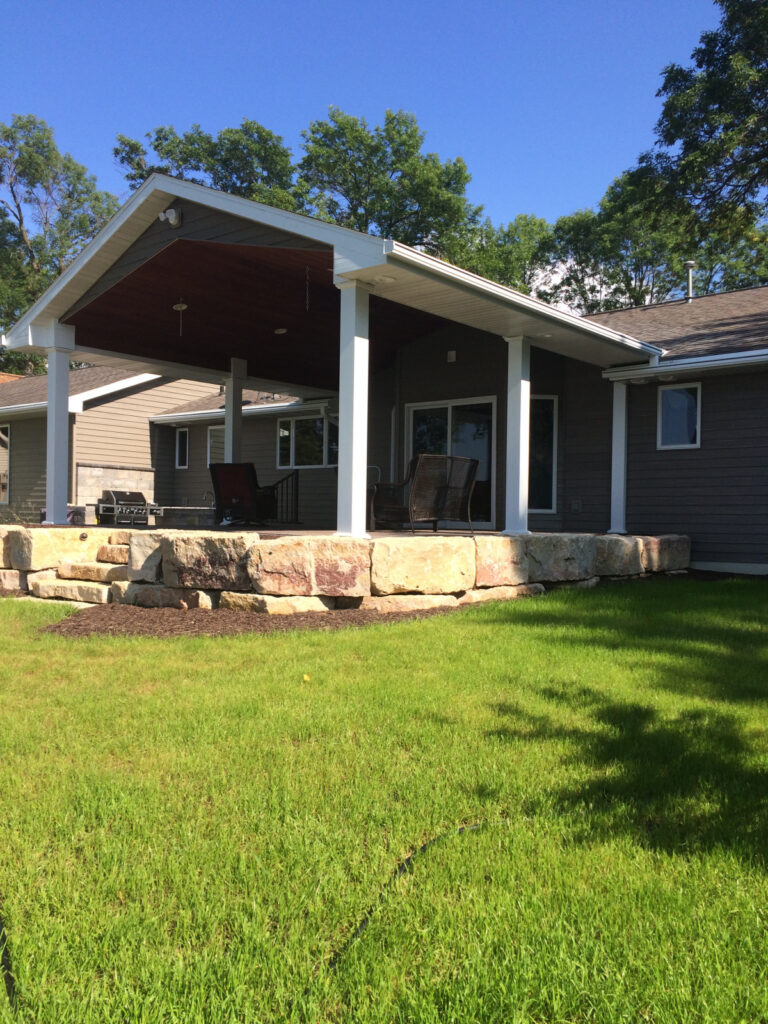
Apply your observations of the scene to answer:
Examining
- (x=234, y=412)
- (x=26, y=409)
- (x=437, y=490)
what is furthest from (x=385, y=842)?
(x=26, y=409)

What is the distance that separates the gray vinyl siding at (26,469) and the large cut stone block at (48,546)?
9.88m

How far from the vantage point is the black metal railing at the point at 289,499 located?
43.7 ft

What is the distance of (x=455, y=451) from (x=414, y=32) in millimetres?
14613

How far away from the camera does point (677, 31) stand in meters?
15.2

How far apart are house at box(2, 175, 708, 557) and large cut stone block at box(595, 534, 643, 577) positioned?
32.9 inches

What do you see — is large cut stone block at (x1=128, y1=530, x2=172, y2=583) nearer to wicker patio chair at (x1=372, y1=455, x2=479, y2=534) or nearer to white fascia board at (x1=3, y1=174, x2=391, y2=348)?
wicker patio chair at (x1=372, y1=455, x2=479, y2=534)

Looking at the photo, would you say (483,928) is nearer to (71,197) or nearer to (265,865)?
(265,865)

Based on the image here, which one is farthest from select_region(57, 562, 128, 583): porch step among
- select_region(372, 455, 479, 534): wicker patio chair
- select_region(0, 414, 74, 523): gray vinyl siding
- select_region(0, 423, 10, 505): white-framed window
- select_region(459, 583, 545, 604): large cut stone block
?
select_region(0, 423, 10, 505): white-framed window

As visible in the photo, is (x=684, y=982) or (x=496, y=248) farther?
(x=496, y=248)

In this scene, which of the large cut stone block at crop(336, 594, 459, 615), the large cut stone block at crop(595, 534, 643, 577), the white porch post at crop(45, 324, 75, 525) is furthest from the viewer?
the white porch post at crop(45, 324, 75, 525)

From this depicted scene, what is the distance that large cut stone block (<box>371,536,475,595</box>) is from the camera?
6.14m

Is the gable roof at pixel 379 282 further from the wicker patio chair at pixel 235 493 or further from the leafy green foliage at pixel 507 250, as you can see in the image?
the leafy green foliage at pixel 507 250

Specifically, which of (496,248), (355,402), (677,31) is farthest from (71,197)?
(355,402)

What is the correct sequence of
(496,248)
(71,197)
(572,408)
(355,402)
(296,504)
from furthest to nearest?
(71,197) < (496,248) < (296,504) < (572,408) < (355,402)
